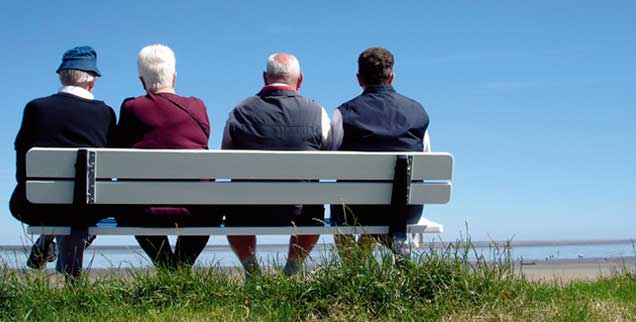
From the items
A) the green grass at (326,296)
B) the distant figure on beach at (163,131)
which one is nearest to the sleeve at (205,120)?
the distant figure on beach at (163,131)

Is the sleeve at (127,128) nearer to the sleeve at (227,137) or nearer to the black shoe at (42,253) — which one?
the sleeve at (227,137)

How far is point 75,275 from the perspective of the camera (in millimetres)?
4801

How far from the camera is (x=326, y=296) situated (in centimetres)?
430

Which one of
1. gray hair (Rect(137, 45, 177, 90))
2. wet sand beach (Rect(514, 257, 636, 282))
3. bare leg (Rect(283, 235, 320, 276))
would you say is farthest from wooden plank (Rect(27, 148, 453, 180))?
wet sand beach (Rect(514, 257, 636, 282))

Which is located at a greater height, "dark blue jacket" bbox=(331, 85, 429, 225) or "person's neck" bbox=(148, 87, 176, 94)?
"person's neck" bbox=(148, 87, 176, 94)

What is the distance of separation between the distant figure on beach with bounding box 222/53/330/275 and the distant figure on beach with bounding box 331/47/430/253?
0.17 m

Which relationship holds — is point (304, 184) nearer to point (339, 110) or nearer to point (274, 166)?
point (274, 166)

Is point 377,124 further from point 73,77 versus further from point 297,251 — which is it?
point 73,77

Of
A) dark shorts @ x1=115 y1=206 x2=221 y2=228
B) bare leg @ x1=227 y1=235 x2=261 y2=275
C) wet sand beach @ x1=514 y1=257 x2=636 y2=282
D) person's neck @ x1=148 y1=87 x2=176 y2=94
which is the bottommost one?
wet sand beach @ x1=514 y1=257 x2=636 y2=282

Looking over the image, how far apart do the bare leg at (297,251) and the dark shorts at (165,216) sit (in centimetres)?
59

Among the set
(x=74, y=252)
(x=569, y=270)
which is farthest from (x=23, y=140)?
(x=569, y=270)

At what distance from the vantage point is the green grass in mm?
4180

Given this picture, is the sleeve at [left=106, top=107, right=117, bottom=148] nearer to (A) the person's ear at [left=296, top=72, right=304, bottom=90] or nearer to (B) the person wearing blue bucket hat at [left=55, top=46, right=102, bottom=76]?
(B) the person wearing blue bucket hat at [left=55, top=46, right=102, bottom=76]

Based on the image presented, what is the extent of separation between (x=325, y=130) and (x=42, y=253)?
2.18 metres
